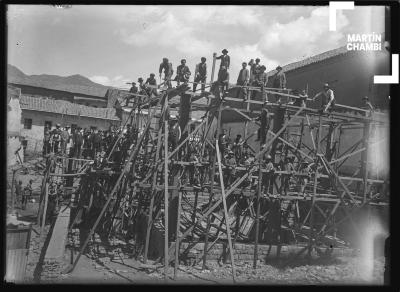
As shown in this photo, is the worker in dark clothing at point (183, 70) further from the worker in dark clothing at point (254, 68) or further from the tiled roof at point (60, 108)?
the tiled roof at point (60, 108)

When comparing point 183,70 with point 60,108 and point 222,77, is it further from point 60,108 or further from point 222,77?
point 60,108

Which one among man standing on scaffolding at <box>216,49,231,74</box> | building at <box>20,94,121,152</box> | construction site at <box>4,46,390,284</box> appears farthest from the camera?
building at <box>20,94,121,152</box>

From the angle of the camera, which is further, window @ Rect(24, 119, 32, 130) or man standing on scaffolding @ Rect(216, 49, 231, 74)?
window @ Rect(24, 119, 32, 130)

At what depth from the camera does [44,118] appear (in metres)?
38.9

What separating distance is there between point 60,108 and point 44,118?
2259 millimetres

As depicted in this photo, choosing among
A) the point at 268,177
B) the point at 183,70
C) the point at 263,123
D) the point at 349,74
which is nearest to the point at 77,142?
the point at 183,70

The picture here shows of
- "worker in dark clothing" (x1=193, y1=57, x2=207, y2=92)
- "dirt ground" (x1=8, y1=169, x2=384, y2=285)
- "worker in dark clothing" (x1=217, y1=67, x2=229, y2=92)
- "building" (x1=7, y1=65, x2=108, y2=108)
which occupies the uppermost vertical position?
"building" (x1=7, y1=65, x2=108, y2=108)

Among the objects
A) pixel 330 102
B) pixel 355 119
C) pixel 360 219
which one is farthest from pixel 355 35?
pixel 360 219

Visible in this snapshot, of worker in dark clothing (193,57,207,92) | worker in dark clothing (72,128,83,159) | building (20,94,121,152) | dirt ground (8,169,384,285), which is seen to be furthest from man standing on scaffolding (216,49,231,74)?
building (20,94,121,152)

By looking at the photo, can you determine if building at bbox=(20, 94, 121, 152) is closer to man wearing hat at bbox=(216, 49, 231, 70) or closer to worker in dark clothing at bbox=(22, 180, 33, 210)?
worker in dark clothing at bbox=(22, 180, 33, 210)

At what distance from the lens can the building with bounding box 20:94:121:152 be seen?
124 ft

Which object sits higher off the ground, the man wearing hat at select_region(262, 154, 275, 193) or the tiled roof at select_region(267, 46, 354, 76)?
the tiled roof at select_region(267, 46, 354, 76)

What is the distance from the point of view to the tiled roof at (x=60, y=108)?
38.5m

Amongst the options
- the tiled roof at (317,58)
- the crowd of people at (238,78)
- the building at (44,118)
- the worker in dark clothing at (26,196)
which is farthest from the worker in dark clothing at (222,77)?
the building at (44,118)
